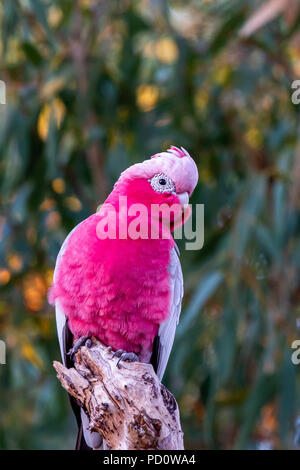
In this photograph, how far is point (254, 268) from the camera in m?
3.33

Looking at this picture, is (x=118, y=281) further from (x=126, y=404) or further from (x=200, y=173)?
(x=200, y=173)

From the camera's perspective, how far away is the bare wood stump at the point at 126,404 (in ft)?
5.14

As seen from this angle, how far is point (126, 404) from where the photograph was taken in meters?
1.61

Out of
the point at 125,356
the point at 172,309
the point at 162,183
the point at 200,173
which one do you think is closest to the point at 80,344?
the point at 125,356

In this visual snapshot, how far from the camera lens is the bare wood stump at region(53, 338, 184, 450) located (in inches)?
61.6

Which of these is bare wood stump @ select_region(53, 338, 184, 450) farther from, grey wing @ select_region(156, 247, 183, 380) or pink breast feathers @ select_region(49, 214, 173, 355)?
grey wing @ select_region(156, 247, 183, 380)

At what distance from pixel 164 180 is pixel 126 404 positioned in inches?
21.1

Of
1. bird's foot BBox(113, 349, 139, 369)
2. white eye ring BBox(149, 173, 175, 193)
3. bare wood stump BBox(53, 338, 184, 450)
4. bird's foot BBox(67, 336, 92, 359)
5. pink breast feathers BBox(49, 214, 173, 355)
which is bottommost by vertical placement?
bare wood stump BBox(53, 338, 184, 450)

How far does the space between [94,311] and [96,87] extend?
6.84 ft

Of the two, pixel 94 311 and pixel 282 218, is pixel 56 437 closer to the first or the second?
pixel 282 218

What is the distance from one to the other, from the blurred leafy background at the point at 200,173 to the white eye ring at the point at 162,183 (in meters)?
1.37

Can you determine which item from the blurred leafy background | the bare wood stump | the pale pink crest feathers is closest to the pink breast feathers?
the bare wood stump

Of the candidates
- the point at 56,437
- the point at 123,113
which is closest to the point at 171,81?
the point at 123,113

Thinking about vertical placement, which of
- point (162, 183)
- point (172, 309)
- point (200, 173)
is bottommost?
point (172, 309)
